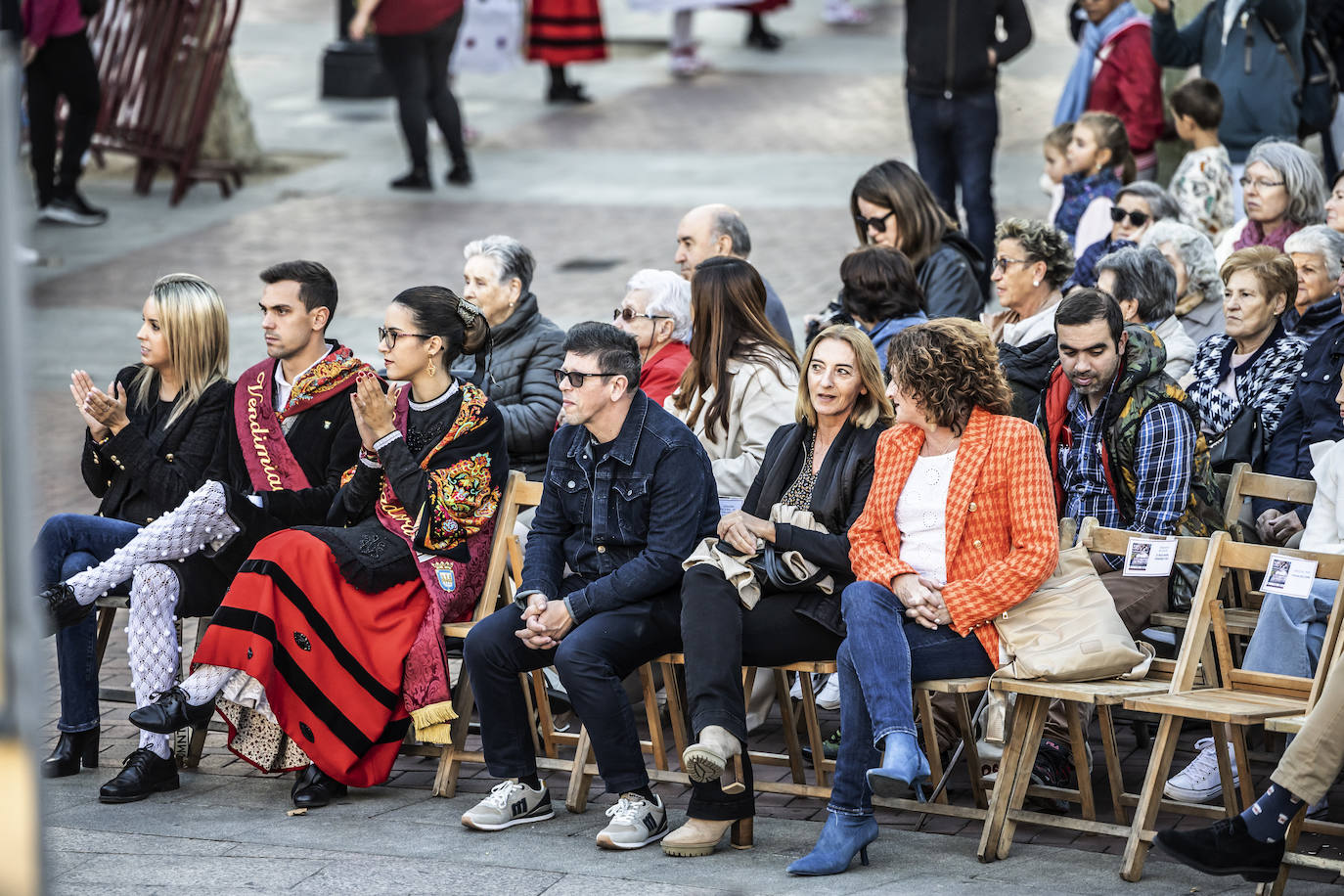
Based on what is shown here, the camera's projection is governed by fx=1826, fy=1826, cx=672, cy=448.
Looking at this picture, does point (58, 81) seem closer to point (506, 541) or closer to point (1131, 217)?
point (1131, 217)

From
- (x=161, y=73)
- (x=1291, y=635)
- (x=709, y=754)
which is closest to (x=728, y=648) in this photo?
(x=709, y=754)

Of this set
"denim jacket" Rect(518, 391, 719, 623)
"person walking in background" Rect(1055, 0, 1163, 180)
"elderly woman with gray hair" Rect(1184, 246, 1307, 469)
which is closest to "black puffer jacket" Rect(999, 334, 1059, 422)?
"elderly woman with gray hair" Rect(1184, 246, 1307, 469)

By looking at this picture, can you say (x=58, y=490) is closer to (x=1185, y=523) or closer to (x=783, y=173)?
(x=1185, y=523)

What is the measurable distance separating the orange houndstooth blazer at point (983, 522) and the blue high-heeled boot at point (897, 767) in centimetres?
40

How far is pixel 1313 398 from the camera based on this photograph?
5.71m

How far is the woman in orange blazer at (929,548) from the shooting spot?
4.76 meters

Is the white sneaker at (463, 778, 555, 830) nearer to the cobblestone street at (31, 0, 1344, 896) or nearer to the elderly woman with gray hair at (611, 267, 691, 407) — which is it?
the cobblestone street at (31, 0, 1344, 896)

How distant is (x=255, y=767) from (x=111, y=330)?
556cm

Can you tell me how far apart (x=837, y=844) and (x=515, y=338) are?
255cm

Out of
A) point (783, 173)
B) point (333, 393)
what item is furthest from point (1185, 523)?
point (783, 173)

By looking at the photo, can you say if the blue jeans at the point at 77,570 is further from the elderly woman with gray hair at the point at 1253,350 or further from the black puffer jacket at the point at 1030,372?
the elderly woman with gray hair at the point at 1253,350

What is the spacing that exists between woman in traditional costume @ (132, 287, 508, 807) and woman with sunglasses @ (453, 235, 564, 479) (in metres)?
0.76

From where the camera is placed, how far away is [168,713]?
5.24 meters

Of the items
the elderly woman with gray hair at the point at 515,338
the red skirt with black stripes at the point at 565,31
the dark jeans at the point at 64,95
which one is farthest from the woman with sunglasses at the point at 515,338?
the red skirt with black stripes at the point at 565,31
